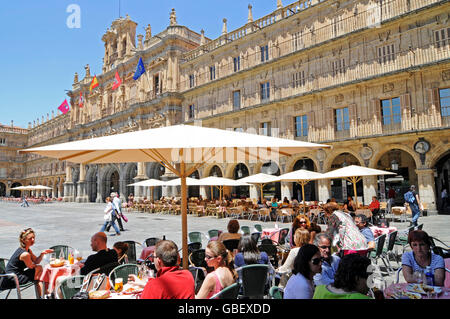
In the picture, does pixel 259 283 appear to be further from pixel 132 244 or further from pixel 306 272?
pixel 132 244

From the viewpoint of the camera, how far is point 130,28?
34.1 metres

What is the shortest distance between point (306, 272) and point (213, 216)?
15.2 m

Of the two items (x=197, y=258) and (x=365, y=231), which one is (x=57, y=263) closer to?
(x=197, y=258)

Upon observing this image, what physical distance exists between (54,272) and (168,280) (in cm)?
248

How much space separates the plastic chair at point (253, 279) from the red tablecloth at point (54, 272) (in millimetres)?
2328

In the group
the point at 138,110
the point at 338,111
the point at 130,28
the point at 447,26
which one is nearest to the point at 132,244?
the point at 338,111

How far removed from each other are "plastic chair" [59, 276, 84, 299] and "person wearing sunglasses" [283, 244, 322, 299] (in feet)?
7.54

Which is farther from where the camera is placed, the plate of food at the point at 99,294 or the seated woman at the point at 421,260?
the seated woman at the point at 421,260

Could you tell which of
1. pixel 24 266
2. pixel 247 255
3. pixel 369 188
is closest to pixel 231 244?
pixel 247 255

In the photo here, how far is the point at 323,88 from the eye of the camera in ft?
57.7

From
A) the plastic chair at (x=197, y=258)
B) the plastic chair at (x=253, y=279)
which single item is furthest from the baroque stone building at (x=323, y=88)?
the plastic chair at (x=253, y=279)

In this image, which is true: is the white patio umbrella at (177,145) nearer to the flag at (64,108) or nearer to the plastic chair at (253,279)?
the plastic chair at (253,279)

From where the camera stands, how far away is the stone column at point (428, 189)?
14.1 m

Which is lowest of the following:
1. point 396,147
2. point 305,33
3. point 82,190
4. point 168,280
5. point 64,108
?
point 168,280
